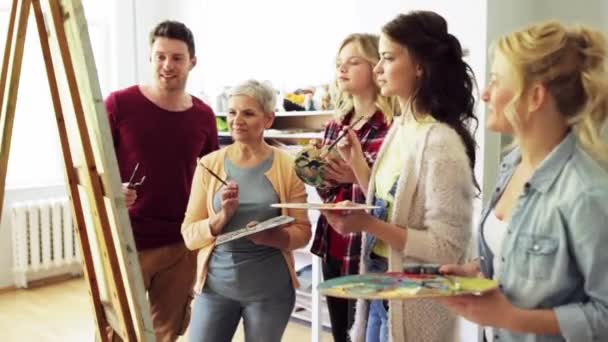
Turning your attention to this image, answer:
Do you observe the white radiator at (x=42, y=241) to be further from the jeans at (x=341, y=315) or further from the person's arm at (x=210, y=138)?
the jeans at (x=341, y=315)

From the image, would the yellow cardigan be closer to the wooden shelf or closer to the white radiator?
the wooden shelf

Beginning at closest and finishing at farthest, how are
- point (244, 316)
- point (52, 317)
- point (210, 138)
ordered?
point (244, 316)
point (210, 138)
point (52, 317)

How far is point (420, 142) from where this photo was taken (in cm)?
141

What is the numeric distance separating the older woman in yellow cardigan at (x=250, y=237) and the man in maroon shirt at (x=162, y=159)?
1.17 feet

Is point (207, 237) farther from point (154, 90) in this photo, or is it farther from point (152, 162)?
point (154, 90)

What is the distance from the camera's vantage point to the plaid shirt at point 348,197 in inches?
71.3

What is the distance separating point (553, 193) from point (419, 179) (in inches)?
16.4

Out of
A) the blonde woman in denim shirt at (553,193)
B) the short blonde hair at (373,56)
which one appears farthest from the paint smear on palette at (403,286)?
the short blonde hair at (373,56)

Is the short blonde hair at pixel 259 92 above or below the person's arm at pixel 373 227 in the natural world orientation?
above

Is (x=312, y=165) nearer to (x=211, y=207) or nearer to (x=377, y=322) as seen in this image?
(x=211, y=207)

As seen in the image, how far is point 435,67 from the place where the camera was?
1476mm

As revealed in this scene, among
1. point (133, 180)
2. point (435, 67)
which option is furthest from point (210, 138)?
point (435, 67)

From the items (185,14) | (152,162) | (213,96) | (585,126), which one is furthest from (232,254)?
(185,14)

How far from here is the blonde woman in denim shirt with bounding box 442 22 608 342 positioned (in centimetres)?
96
